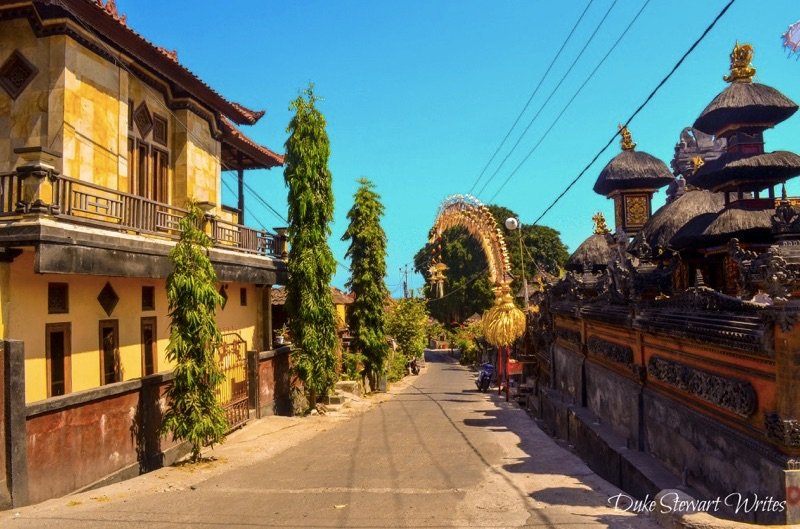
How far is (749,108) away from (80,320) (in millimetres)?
12080

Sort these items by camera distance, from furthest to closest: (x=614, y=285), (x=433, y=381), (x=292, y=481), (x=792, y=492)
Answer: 1. (x=433, y=381)
2. (x=614, y=285)
3. (x=292, y=481)
4. (x=792, y=492)

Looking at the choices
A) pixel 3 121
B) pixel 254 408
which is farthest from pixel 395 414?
pixel 3 121

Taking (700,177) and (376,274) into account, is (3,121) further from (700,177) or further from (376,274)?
(376,274)

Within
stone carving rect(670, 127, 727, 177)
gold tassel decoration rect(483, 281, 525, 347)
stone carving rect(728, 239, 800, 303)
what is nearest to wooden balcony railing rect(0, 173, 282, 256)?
stone carving rect(728, 239, 800, 303)

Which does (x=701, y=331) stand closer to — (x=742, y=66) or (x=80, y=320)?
(x=742, y=66)

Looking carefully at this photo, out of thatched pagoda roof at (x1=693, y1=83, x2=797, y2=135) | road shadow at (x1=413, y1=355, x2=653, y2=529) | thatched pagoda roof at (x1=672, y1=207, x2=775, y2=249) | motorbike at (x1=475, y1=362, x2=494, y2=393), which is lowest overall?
motorbike at (x1=475, y1=362, x2=494, y2=393)

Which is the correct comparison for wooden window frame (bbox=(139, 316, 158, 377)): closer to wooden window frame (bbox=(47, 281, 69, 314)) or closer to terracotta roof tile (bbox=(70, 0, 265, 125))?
wooden window frame (bbox=(47, 281, 69, 314))

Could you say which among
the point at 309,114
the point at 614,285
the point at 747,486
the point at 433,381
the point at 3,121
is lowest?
the point at 433,381

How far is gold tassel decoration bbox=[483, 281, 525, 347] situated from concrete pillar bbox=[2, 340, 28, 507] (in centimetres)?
1711

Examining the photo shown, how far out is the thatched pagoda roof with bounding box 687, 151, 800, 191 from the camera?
998 centimetres

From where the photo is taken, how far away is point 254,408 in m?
15.7

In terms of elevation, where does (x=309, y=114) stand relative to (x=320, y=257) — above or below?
above

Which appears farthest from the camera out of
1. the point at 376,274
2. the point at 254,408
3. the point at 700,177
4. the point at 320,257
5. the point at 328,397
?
the point at 376,274

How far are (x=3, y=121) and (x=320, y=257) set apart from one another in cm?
841
